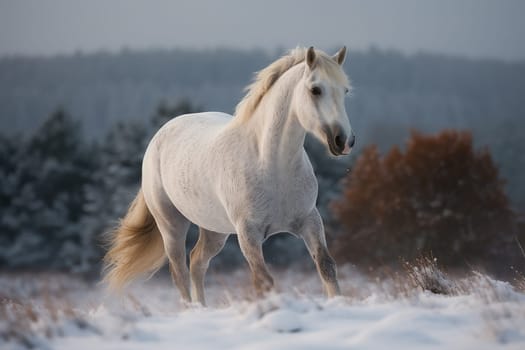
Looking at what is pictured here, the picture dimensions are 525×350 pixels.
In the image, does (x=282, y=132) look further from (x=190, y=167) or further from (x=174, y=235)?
(x=174, y=235)

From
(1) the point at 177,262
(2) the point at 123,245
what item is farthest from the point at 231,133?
(2) the point at 123,245

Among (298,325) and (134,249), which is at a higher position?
(298,325)

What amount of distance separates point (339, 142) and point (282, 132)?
74cm

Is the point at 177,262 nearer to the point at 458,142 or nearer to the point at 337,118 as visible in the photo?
the point at 337,118

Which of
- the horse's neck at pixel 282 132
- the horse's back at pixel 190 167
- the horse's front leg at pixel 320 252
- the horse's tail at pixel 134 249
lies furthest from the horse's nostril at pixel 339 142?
the horse's tail at pixel 134 249

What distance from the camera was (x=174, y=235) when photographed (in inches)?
295

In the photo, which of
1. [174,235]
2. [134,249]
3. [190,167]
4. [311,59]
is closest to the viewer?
[311,59]

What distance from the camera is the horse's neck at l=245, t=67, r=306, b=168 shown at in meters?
5.58

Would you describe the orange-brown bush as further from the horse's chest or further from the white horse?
the horse's chest

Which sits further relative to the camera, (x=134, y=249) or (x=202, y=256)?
(x=134, y=249)

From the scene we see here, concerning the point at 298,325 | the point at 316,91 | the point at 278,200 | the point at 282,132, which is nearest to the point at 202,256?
the point at 278,200

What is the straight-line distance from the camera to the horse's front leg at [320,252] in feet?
18.3

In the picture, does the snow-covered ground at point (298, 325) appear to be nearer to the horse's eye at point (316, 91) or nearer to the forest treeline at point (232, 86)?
the horse's eye at point (316, 91)

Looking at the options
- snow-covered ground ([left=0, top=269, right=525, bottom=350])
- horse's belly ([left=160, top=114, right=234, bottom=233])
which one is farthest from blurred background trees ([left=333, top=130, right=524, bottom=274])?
snow-covered ground ([left=0, top=269, right=525, bottom=350])
